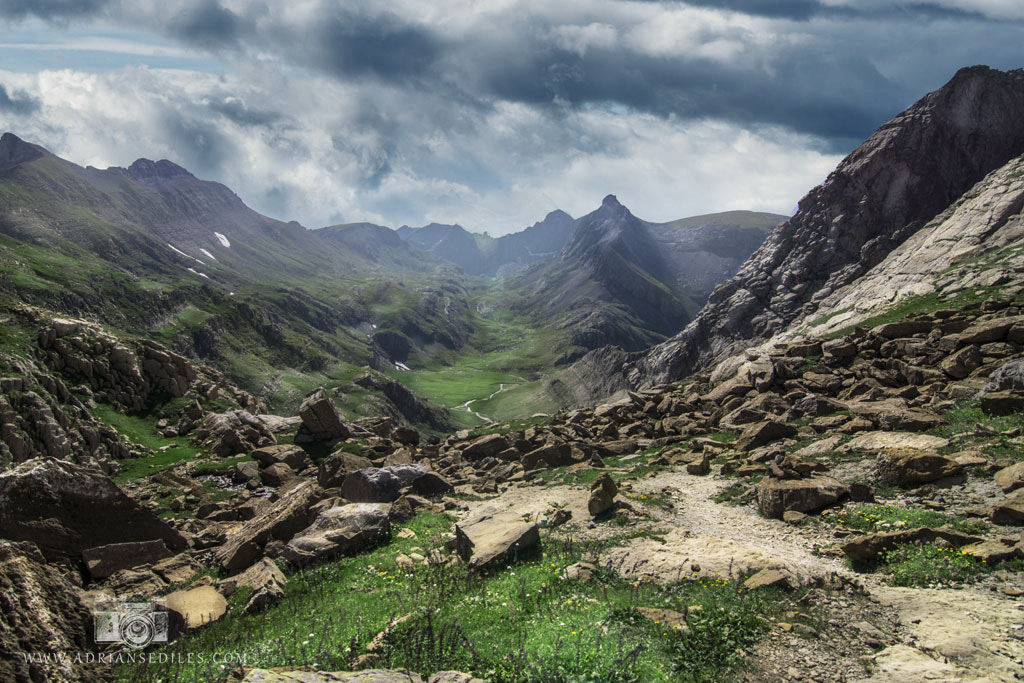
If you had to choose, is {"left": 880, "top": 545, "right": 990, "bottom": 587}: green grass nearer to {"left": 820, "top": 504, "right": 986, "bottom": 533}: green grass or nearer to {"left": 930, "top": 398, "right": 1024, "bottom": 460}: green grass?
{"left": 820, "top": 504, "right": 986, "bottom": 533}: green grass

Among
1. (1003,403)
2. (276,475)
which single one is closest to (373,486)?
(276,475)

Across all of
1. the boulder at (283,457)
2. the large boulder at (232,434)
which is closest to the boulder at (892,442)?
the boulder at (283,457)

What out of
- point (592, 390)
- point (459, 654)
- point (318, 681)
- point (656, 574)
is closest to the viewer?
point (318, 681)

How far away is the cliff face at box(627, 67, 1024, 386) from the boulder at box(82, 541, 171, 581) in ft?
391

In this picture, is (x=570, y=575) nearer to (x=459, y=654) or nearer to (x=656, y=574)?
(x=656, y=574)

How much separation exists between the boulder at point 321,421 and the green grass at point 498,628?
1404 inches

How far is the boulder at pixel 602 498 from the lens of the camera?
75.0ft

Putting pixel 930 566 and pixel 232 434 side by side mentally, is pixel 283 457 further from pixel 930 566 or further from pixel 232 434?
pixel 930 566

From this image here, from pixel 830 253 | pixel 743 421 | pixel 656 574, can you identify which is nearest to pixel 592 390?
pixel 830 253

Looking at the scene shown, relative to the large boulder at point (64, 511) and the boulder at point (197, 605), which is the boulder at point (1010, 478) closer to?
the boulder at point (197, 605)

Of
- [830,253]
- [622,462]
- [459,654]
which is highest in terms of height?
[830,253]

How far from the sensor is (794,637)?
10.6 meters

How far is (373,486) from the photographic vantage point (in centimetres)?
2922

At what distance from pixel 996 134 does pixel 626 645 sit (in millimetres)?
Result: 156020
